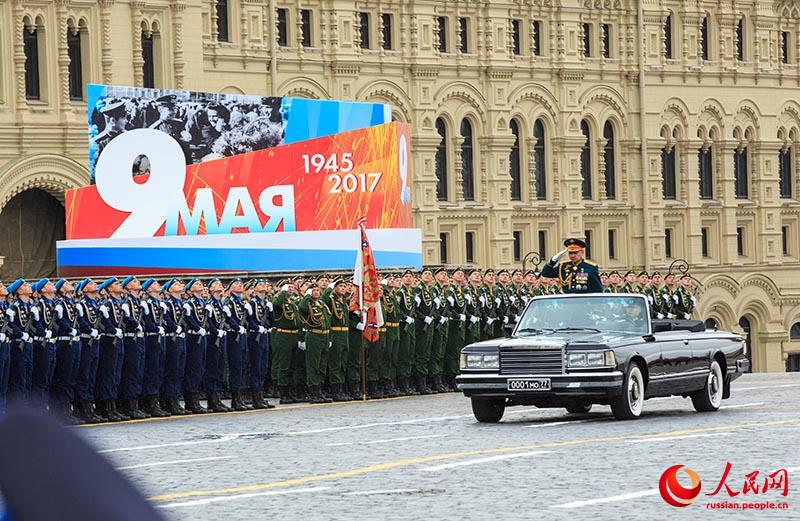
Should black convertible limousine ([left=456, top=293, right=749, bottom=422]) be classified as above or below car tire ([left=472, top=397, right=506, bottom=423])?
above

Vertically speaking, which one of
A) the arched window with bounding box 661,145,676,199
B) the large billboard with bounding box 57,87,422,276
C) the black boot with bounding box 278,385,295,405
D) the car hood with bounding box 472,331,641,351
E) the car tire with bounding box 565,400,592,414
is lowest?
the black boot with bounding box 278,385,295,405

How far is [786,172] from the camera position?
2530 inches

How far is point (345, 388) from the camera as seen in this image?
24141 mm

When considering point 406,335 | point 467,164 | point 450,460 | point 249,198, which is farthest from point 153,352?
point 467,164

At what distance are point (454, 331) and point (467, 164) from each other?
2760 cm

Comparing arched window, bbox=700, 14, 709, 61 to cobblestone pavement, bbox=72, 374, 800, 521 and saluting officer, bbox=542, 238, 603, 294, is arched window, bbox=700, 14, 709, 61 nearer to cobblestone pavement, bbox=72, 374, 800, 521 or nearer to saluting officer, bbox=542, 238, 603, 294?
saluting officer, bbox=542, 238, 603, 294

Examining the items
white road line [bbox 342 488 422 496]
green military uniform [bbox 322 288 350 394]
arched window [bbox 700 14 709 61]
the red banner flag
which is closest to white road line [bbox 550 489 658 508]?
white road line [bbox 342 488 422 496]

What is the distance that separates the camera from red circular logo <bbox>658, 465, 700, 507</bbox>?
33.0ft

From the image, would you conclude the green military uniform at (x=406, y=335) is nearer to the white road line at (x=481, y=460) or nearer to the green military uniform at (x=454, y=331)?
the green military uniform at (x=454, y=331)

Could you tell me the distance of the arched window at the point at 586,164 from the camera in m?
56.9

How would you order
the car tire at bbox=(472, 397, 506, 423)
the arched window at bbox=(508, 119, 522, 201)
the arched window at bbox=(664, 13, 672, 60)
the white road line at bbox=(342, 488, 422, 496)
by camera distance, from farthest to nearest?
the arched window at bbox=(664, 13, 672, 60) < the arched window at bbox=(508, 119, 522, 201) < the car tire at bbox=(472, 397, 506, 423) < the white road line at bbox=(342, 488, 422, 496)

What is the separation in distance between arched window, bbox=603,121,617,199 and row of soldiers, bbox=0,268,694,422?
3016 cm

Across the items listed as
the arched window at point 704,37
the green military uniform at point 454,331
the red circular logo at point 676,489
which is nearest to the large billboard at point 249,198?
the green military uniform at point 454,331

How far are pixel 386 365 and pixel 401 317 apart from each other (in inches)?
34.0
